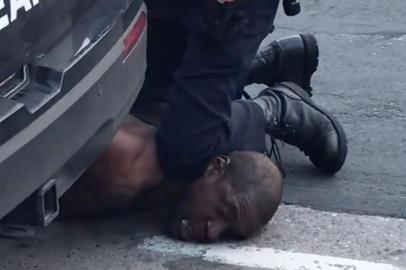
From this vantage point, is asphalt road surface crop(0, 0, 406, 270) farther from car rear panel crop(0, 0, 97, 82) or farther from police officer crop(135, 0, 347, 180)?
car rear panel crop(0, 0, 97, 82)

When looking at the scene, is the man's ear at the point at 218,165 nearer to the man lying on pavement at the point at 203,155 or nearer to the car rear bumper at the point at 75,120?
the man lying on pavement at the point at 203,155

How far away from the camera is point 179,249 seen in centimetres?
391

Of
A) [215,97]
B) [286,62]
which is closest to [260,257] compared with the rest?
[215,97]

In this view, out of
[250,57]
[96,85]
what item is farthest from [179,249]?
[96,85]

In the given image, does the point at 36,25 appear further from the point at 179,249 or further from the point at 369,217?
the point at 369,217

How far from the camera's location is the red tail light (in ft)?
11.1

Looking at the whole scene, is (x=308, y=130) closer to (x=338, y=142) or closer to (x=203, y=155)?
(x=338, y=142)

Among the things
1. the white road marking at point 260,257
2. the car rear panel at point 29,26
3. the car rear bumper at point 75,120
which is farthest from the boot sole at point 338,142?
the car rear panel at point 29,26

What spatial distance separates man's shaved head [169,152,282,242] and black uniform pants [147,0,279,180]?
0.07 m

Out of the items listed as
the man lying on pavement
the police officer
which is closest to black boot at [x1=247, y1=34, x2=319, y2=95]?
the police officer

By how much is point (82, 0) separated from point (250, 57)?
0.94 m

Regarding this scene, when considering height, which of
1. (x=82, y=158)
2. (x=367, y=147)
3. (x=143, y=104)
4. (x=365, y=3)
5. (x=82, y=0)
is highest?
(x=82, y=0)

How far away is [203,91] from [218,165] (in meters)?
0.24

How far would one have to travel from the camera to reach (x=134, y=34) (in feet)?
11.3
